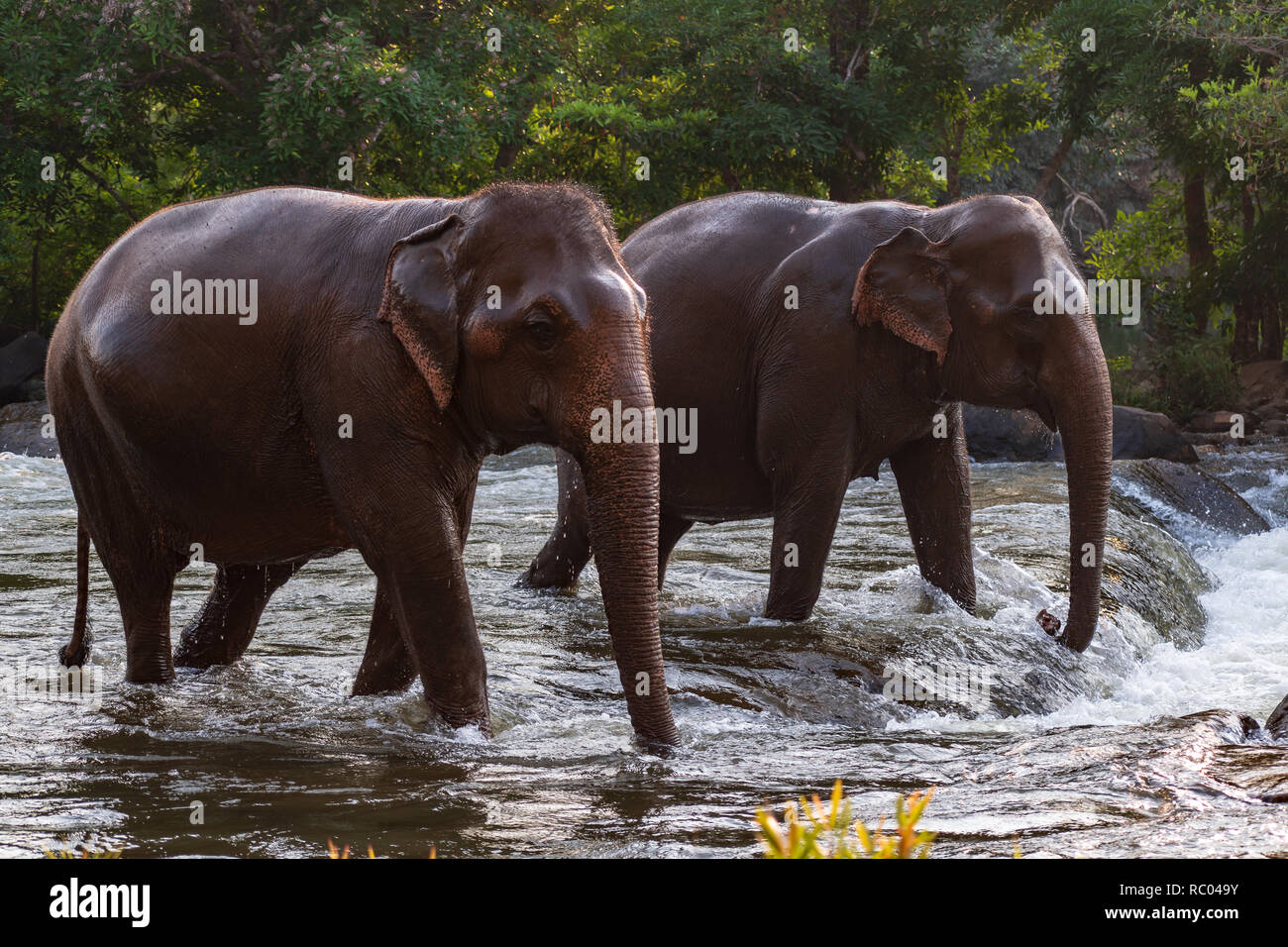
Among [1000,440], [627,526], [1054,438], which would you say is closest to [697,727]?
[627,526]

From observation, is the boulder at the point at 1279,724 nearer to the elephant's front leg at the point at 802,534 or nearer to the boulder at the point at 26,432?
the elephant's front leg at the point at 802,534

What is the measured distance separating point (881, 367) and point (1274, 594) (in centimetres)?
562

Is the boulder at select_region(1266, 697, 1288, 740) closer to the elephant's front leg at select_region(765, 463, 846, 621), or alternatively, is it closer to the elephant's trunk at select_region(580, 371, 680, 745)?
the elephant's trunk at select_region(580, 371, 680, 745)

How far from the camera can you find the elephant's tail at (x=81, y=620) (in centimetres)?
656

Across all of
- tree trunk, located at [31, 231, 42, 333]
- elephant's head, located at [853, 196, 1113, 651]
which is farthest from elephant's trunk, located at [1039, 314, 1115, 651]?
tree trunk, located at [31, 231, 42, 333]

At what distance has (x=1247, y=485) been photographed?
55.3 feet

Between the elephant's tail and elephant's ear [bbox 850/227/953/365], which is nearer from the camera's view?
the elephant's tail

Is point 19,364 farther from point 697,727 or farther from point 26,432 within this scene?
point 697,727

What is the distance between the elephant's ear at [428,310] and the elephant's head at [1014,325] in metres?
2.80

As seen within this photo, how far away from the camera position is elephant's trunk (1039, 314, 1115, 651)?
7.02 metres

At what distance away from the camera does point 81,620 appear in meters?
6.70

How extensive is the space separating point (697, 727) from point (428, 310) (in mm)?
1967
